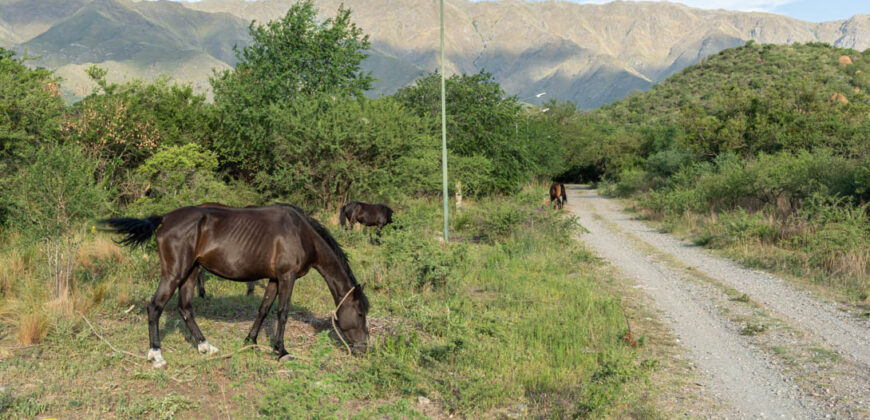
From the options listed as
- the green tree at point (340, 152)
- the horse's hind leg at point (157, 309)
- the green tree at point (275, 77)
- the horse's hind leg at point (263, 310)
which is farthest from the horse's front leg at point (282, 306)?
the green tree at point (275, 77)

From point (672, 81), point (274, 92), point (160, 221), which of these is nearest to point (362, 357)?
point (160, 221)

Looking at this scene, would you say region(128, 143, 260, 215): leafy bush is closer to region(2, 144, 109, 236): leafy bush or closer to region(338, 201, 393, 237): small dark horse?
region(338, 201, 393, 237): small dark horse

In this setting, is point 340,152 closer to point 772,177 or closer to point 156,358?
point 156,358

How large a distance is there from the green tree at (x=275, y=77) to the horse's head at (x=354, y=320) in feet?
44.2

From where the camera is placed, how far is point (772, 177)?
18656 mm

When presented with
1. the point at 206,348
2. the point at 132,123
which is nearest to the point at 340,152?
the point at 132,123

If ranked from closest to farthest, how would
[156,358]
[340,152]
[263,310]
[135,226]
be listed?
[156,358]
[135,226]
[263,310]
[340,152]

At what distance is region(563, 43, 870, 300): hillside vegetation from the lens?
12.9 m

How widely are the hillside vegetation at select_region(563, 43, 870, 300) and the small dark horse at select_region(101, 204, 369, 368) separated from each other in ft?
31.8

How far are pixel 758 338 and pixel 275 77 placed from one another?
1722cm

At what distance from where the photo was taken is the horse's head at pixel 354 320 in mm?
6793

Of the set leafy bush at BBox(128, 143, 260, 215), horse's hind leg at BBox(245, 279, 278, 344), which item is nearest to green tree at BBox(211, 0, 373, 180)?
leafy bush at BBox(128, 143, 260, 215)

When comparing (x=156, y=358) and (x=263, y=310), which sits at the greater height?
(x=263, y=310)

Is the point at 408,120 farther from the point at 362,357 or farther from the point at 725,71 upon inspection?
the point at 725,71
